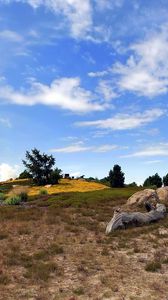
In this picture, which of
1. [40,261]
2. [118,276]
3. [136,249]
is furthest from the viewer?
[136,249]

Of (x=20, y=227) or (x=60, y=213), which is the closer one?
(x=20, y=227)

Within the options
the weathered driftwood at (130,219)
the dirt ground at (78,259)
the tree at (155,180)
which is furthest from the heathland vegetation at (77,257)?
the tree at (155,180)

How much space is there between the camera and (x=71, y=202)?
5206cm

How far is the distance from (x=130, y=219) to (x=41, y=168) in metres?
66.0

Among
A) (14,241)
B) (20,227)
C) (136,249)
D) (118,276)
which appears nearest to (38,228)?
(20,227)

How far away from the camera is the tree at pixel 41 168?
9931 cm

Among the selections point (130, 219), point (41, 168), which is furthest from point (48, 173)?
point (130, 219)

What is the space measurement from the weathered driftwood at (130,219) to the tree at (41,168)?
59.3 m

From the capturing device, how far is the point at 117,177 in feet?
299

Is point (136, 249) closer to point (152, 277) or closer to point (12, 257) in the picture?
point (152, 277)

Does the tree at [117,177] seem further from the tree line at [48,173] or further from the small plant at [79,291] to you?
the small plant at [79,291]

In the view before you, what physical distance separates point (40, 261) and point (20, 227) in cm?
1011

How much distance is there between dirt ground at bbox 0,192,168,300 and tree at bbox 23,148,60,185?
58137 mm

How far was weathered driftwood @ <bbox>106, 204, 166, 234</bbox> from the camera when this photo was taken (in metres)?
35.1
